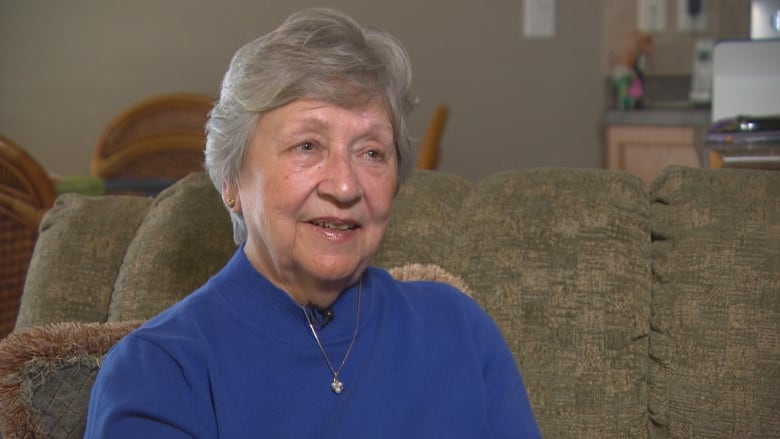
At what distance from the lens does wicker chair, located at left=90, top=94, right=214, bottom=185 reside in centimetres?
452

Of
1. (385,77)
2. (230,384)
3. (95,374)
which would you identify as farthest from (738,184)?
(95,374)

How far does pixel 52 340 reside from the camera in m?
1.41

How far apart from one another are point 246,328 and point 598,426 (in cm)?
62

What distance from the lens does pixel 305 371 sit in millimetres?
1362

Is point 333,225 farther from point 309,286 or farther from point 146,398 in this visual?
point 146,398

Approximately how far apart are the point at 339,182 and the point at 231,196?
199 mm

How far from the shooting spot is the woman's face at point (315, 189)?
136 centimetres

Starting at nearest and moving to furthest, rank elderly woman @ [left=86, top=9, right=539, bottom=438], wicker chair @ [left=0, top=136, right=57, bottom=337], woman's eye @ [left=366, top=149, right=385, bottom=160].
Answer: elderly woman @ [left=86, top=9, right=539, bottom=438] → woman's eye @ [left=366, top=149, right=385, bottom=160] → wicker chair @ [left=0, top=136, right=57, bottom=337]

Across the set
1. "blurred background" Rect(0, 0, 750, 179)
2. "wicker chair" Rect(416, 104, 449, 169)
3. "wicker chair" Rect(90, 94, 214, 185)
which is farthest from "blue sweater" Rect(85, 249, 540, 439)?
"blurred background" Rect(0, 0, 750, 179)

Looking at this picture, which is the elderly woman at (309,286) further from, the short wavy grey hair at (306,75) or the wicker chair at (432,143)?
the wicker chair at (432,143)

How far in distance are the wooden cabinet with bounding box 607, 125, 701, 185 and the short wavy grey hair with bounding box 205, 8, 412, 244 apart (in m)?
3.20

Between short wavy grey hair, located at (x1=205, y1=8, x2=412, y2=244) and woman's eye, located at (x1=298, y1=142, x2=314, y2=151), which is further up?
short wavy grey hair, located at (x1=205, y1=8, x2=412, y2=244)

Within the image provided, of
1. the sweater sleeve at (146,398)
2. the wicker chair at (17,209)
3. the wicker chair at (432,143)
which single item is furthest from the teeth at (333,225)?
the wicker chair at (432,143)

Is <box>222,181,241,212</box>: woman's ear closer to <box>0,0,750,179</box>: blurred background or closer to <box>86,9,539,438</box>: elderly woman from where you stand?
<box>86,9,539,438</box>: elderly woman
